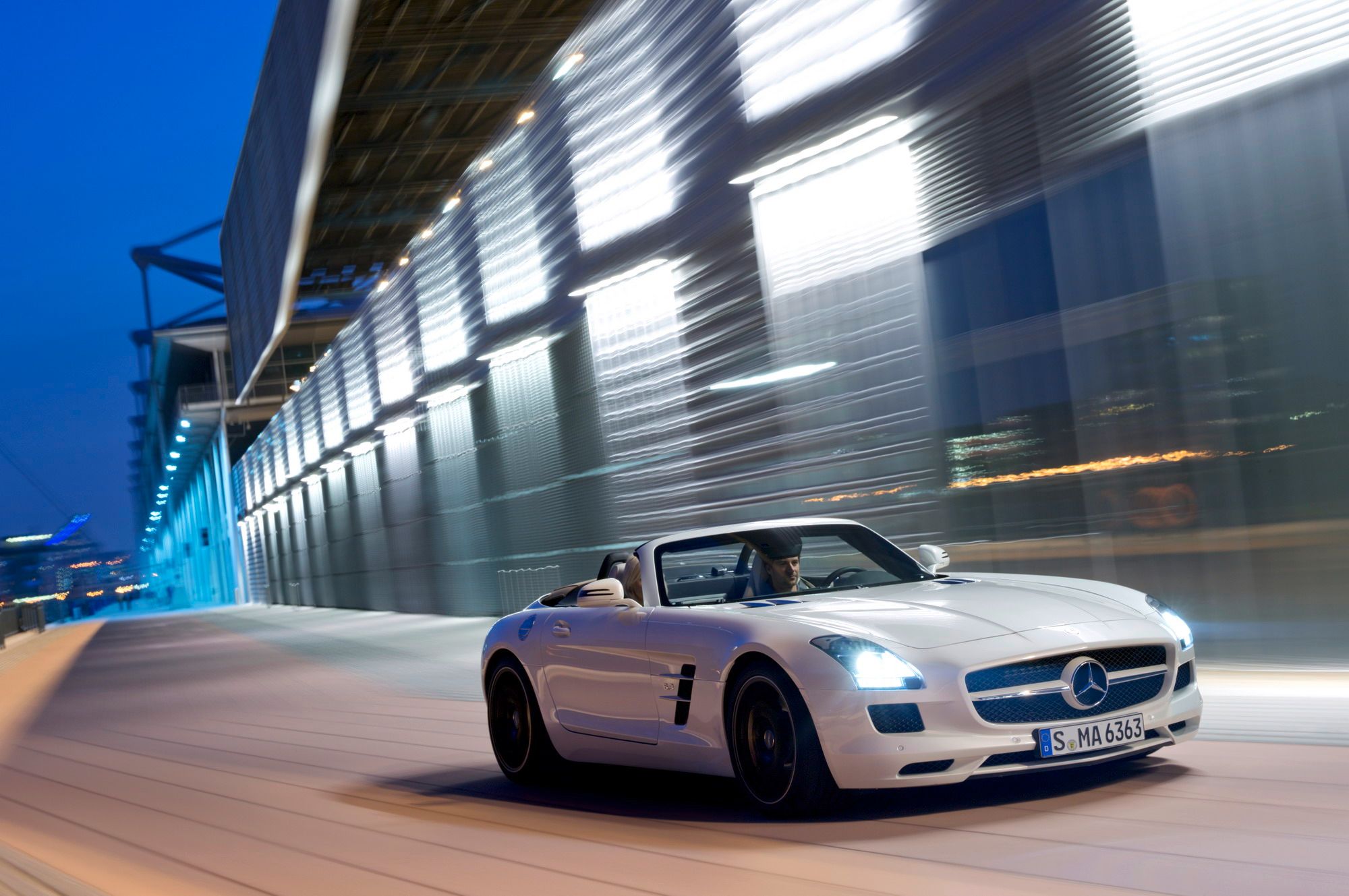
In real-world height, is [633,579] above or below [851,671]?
above

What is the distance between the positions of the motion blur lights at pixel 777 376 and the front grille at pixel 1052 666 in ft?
22.7

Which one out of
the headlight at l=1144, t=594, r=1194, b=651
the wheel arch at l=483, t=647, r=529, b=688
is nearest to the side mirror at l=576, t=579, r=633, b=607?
the wheel arch at l=483, t=647, r=529, b=688

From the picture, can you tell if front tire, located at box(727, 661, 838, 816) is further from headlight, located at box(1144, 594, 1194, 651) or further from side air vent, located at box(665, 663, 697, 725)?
headlight, located at box(1144, 594, 1194, 651)

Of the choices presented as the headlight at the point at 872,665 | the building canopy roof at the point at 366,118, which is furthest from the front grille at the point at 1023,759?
the building canopy roof at the point at 366,118

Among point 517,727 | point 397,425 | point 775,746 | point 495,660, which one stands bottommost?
point 517,727

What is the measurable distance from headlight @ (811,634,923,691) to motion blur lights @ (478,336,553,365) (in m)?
15.4

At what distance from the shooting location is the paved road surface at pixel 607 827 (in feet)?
14.8

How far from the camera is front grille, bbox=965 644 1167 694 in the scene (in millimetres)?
5219

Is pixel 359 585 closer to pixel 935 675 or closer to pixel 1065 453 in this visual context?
pixel 1065 453

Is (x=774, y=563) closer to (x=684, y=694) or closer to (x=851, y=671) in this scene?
(x=684, y=694)

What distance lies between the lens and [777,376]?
1320 cm

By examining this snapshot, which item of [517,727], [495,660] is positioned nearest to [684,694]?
[517,727]

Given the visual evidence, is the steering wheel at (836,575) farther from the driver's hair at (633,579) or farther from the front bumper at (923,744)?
the front bumper at (923,744)

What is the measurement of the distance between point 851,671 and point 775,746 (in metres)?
0.53
